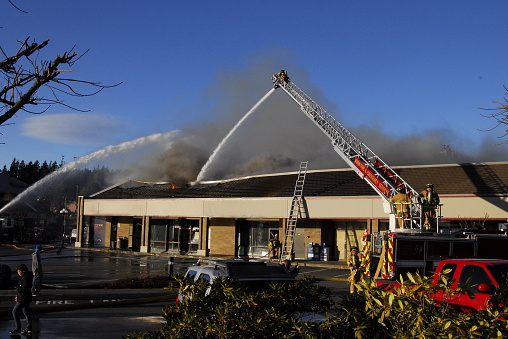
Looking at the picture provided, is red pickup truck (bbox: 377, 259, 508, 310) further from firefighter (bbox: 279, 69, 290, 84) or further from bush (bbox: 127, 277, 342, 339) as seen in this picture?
firefighter (bbox: 279, 69, 290, 84)

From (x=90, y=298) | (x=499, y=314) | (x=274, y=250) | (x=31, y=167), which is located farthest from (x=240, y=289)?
(x=31, y=167)

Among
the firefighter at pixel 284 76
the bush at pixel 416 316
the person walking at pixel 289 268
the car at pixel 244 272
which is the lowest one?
the person walking at pixel 289 268

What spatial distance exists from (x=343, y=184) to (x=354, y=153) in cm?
685

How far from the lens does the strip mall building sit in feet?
86.1

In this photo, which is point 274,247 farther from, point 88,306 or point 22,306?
point 22,306

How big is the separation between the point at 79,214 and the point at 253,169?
16755 millimetres

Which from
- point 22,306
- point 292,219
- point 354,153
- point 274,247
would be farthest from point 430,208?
point 274,247

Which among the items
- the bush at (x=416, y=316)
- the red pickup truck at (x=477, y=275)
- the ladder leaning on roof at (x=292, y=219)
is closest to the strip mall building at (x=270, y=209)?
the ladder leaning on roof at (x=292, y=219)

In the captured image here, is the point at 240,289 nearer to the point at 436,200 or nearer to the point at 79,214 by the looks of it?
the point at 436,200

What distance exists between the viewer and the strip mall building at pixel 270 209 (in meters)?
26.2

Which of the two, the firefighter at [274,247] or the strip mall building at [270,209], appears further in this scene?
the firefighter at [274,247]

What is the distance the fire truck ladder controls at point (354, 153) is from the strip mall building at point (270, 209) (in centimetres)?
346

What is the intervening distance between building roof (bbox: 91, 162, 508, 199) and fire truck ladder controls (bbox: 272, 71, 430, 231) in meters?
5.01

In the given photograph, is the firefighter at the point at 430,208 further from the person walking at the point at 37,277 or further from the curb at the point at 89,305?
the person walking at the point at 37,277
